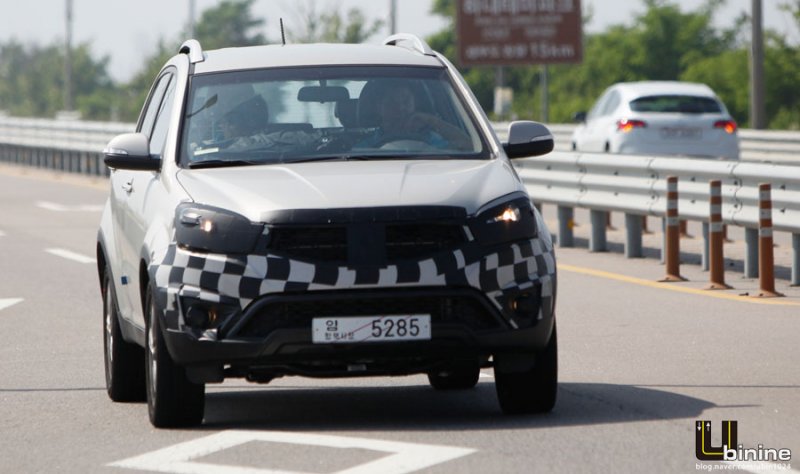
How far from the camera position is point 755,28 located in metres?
35.0

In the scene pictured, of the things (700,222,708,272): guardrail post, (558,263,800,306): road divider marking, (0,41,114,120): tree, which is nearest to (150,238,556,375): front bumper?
(558,263,800,306): road divider marking

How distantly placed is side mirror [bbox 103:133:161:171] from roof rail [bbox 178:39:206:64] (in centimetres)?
63

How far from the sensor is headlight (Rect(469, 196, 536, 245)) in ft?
25.2

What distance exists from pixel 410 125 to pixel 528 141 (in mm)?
528

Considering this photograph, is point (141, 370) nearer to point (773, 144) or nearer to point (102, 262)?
point (102, 262)

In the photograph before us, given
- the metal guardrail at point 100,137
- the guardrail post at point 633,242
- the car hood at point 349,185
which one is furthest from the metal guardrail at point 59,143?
the car hood at point 349,185

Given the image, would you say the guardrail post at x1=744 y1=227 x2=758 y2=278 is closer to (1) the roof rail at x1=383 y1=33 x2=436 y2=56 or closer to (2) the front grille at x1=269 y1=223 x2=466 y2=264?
(1) the roof rail at x1=383 y1=33 x2=436 y2=56

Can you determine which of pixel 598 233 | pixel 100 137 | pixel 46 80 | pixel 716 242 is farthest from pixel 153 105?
pixel 46 80

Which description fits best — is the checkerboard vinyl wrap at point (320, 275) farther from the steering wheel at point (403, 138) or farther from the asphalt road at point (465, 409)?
the steering wheel at point (403, 138)

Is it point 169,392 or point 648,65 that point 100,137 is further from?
point 648,65

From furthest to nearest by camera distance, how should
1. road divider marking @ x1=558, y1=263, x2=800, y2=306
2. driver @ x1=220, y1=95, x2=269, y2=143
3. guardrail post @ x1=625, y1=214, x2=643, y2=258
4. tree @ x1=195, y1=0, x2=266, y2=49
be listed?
tree @ x1=195, y1=0, x2=266, y2=49 → guardrail post @ x1=625, y1=214, x2=643, y2=258 → road divider marking @ x1=558, y1=263, x2=800, y2=306 → driver @ x1=220, y1=95, x2=269, y2=143

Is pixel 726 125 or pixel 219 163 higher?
pixel 219 163

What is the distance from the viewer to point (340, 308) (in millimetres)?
7586

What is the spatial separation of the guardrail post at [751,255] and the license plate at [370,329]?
8185mm
